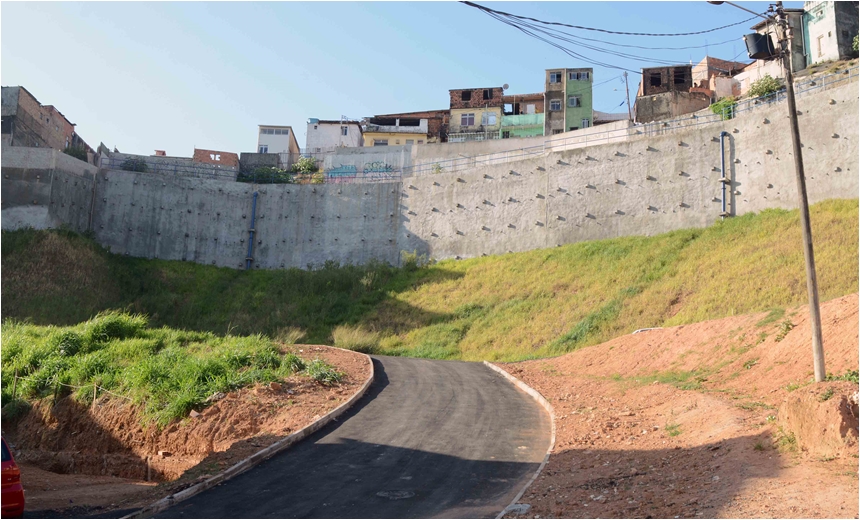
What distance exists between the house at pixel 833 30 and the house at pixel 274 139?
49373mm

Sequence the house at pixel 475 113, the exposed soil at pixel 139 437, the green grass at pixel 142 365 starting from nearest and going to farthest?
the exposed soil at pixel 139 437
the green grass at pixel 142 365
the house at pixel 475 113

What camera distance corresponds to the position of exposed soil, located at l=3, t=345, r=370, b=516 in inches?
623

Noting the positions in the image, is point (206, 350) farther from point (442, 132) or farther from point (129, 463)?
point (442, 132)

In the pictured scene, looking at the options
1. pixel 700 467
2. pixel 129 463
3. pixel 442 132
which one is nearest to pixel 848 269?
pixel 700 467

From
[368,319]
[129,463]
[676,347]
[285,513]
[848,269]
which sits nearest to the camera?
[285,513]

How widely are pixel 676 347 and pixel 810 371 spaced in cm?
671

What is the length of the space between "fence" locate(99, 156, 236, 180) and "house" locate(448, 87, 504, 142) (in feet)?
82.9

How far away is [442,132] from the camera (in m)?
75.4

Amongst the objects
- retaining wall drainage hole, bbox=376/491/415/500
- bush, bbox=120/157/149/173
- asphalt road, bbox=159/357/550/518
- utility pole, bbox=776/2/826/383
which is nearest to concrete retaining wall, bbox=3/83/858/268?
bush, bbox=120/157/149/173

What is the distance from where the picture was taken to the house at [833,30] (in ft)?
185

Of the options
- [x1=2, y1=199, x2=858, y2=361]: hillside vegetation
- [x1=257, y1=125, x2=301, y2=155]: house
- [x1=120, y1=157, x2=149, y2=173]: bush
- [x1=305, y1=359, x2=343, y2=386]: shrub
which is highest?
[x1=257, y1=125, x2=301, y2=155]: house

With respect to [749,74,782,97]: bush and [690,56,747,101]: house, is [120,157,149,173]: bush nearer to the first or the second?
[749,74,782,97]: bush

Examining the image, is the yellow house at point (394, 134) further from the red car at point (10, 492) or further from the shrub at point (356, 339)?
the red car at point (10, 492)

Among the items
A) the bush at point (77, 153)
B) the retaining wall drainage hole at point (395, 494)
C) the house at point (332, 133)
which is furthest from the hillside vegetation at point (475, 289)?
the house at point (332, 133)
